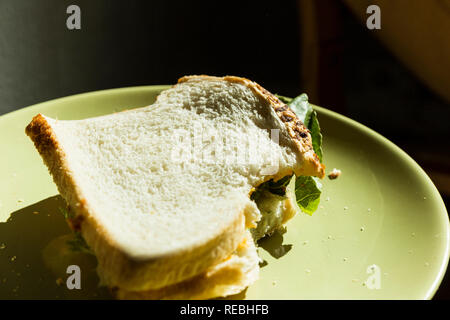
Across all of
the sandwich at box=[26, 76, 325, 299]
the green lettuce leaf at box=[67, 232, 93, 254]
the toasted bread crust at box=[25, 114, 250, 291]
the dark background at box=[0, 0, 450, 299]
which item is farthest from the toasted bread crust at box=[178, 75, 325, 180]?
the dark background at box=[0, 0, 450, 299]

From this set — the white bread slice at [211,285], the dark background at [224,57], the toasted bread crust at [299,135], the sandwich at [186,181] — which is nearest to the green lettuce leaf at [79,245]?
the sandwich at [186,181]

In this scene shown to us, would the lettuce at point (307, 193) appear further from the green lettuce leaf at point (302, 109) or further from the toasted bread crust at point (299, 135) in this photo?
the green lettuce leaf at point (302, 109)

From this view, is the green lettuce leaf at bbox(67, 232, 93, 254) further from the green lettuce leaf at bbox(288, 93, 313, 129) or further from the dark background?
the dark background

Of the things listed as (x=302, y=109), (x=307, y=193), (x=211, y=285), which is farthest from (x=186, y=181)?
(x=302, y=109)

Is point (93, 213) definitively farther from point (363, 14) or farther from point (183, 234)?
point (363, 14)

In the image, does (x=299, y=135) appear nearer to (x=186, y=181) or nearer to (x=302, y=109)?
(x=302, y=109)
